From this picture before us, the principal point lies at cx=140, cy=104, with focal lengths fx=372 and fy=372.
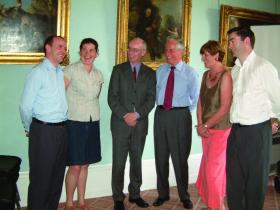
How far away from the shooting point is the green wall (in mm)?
3625

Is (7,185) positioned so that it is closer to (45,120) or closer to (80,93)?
(45,120)

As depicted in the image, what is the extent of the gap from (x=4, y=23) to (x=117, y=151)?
5.30ft

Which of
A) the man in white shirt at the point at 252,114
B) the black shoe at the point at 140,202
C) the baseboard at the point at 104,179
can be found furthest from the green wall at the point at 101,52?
the man in white shirt at the point at 252,114

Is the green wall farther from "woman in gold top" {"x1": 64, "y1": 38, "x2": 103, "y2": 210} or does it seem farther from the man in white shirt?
the man in white shirt

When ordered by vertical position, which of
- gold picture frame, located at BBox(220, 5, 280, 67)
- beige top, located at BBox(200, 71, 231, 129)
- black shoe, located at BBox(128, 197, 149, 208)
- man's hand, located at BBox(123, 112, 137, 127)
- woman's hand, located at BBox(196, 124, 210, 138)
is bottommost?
black shoe, located at BBox(128, 197, 149, 208)

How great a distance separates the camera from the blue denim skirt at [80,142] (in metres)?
3.41

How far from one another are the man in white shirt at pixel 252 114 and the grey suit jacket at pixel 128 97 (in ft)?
3.53

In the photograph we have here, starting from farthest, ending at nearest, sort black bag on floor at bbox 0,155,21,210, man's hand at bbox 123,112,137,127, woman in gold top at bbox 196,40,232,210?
man's hand at bbox 123,112,137,127, woman in gold top at bbox 196,40,232,210, black bag on floor at bbox 0,155,21,210

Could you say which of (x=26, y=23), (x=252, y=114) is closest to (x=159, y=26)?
(x=26, y=23)

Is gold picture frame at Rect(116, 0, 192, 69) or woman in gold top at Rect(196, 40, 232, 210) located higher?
gold picture frame at Rect(116, 0, 192, 69)

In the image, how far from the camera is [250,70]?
279 cm

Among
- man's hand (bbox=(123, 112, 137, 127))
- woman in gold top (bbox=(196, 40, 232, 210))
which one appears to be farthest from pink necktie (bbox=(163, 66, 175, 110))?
woman in gold top (bbox=(196, 40, 232, 210))

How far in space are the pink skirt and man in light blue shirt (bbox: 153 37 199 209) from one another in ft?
1.35

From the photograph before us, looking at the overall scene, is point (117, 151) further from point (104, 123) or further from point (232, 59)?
point (232, 59)
